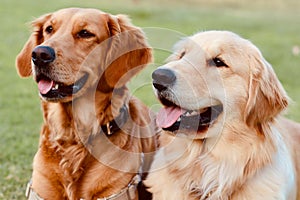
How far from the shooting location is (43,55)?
12.9 ft

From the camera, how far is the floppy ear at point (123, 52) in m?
4.31

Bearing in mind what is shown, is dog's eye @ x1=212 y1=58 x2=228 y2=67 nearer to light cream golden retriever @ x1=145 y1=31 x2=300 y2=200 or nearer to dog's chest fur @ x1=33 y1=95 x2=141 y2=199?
light cream golden retriever @ x1=145 y1=31 x2=300 y2=200

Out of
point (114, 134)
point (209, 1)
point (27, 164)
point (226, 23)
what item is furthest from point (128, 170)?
point (209, 1)

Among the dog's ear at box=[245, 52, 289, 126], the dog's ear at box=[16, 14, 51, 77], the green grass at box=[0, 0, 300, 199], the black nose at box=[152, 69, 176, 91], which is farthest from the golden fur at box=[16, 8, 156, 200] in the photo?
the dog's ear at box=[245, 52, 289, 126]

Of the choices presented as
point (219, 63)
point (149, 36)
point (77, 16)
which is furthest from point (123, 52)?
point (219, 63)

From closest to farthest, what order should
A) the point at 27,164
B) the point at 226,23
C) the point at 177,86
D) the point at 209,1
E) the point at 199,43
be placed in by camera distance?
the point at 177,86
the point at 199,43
the point at 27,164
the point at 226,23
the point at 209,1

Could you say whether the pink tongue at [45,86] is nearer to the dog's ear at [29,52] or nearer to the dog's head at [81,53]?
the dog's head at [81,53]

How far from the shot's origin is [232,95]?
3990mm

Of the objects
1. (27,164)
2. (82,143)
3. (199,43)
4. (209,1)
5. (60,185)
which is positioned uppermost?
(199,43)

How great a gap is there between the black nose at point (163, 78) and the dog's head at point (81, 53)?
2.04 feet

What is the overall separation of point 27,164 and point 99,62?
221 cm

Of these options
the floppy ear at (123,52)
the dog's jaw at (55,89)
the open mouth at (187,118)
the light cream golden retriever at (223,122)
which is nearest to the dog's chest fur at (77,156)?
the dog's jaw at (55,89)

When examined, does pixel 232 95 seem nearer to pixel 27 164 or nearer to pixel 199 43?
pixel 199 43

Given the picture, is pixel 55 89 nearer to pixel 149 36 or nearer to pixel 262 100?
pixel 149 36
